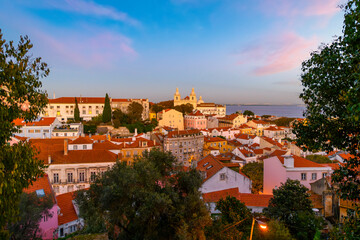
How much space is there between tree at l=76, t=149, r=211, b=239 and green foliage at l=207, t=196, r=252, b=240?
927mm

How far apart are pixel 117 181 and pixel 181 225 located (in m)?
3.18

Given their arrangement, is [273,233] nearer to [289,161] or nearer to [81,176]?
[289,161]

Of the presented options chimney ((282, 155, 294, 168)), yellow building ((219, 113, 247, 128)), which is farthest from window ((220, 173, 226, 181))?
yellow building ((219, 113, 247, 128))

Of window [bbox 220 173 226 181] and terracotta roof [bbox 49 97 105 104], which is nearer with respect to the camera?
window [bbox 220 173 226 181]

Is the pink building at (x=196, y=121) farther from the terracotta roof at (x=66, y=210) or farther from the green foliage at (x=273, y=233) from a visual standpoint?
the green foliage at (x=273, y=233)

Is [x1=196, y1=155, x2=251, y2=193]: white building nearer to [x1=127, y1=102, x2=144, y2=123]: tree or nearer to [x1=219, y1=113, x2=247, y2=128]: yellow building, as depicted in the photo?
[x1=127, y1=102, x2=144, y2=123]: tree

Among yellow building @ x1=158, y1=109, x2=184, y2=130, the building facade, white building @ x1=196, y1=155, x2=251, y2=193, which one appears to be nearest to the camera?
white building @ x1=196, y1=155, x2=251, y2=193

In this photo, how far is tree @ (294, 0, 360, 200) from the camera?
18.1 feet

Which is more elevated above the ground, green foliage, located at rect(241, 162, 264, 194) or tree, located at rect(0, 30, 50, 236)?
tree, located at rect(0, 30, 50, 236)

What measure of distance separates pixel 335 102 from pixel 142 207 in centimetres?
739

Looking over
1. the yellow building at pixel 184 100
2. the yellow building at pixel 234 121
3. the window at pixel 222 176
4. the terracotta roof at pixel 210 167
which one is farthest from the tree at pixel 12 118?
the yellow building at pixel 184 100

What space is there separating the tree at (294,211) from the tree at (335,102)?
4.41 metres

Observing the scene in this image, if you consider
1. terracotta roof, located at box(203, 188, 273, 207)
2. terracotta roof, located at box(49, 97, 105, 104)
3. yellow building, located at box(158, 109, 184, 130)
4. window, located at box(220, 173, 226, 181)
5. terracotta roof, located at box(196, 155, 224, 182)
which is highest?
terracotta roof, located at box(49, 97, 105, 104)

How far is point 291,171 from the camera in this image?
18.7 metres
